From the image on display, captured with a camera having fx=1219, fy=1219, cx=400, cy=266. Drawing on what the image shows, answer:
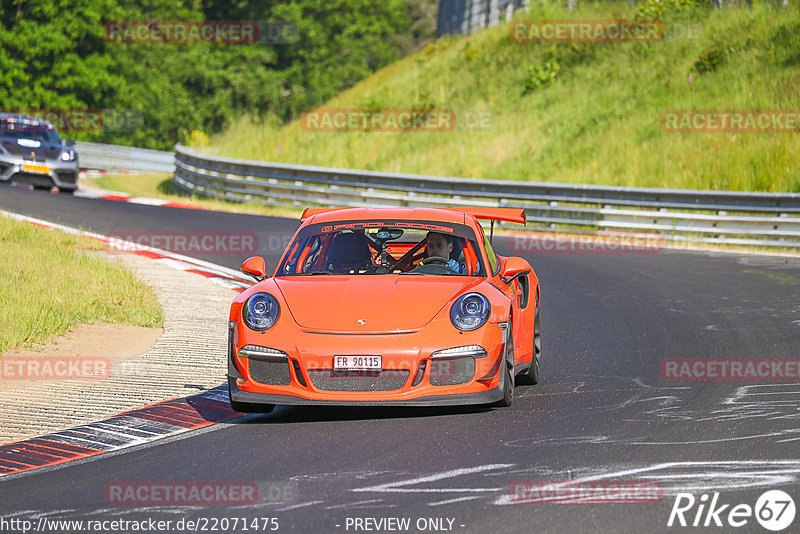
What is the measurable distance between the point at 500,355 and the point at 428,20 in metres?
67.5

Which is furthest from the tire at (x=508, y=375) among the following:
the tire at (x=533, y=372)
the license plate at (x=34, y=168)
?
the license plate at (x=34, y=168)

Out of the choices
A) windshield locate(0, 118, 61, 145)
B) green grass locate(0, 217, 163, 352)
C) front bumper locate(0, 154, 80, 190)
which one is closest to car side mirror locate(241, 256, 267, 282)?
green grass locate(0, 217, 163, 352)

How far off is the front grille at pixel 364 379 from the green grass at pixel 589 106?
18533 mm

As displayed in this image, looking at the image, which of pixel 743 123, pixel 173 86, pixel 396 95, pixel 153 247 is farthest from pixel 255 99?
pixel 153 247

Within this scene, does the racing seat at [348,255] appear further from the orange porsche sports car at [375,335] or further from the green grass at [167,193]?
the green grass at [167,193]

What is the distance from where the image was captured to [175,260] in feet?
55.3

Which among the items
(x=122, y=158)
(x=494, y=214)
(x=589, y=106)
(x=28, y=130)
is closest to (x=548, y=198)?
(x=589, y=106)

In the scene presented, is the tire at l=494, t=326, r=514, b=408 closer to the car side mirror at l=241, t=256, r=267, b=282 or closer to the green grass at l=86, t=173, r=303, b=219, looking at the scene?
the car side mirror at l=241, t=256, r=267, b=282

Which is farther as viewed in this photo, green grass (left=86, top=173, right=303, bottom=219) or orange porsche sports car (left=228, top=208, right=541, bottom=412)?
green grass (left=86, top=173, right=303, bottom=219)

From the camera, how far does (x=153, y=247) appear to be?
1836 centimetres

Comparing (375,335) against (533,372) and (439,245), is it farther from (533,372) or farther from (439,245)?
(533,372)

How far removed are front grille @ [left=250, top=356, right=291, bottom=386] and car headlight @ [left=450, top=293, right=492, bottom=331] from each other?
106 centimetres

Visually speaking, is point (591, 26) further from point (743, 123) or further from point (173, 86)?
point (173, 86)

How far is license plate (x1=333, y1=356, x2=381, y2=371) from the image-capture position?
7180 mm
